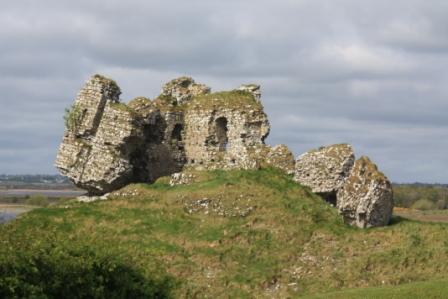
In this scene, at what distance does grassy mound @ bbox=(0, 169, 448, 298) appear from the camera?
29.2m

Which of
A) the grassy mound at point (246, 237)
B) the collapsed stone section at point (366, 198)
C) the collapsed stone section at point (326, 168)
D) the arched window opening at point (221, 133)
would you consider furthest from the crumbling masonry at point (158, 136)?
the collapsed stone section at point (366, 198)

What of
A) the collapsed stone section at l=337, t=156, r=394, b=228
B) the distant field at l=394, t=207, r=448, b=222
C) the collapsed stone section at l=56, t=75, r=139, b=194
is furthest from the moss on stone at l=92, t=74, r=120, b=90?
the distant field at l=394, t=207, r=448, b=222

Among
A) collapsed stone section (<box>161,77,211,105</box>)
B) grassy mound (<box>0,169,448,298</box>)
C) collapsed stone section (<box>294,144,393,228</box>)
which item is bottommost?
grassy mound (<box>0,169,448,298</box>)

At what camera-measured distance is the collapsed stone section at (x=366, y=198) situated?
3372cm

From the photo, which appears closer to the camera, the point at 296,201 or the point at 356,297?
the point at 356,297

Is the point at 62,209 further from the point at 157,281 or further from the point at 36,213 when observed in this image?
the point at 157,281

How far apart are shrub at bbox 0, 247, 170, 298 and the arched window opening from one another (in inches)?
680

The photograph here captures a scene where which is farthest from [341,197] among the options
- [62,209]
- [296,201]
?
[62,209]

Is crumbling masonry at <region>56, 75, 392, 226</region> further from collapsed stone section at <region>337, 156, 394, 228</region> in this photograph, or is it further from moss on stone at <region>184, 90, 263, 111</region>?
collapsed stone section at <region>337, 156, 394, 228</region>

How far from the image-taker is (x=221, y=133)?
40.8 metres

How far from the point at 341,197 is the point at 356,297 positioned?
31.6ft

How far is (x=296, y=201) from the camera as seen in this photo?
34219 millimetres

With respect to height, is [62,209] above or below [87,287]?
above

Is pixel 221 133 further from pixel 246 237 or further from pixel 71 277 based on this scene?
pixel 71 277
